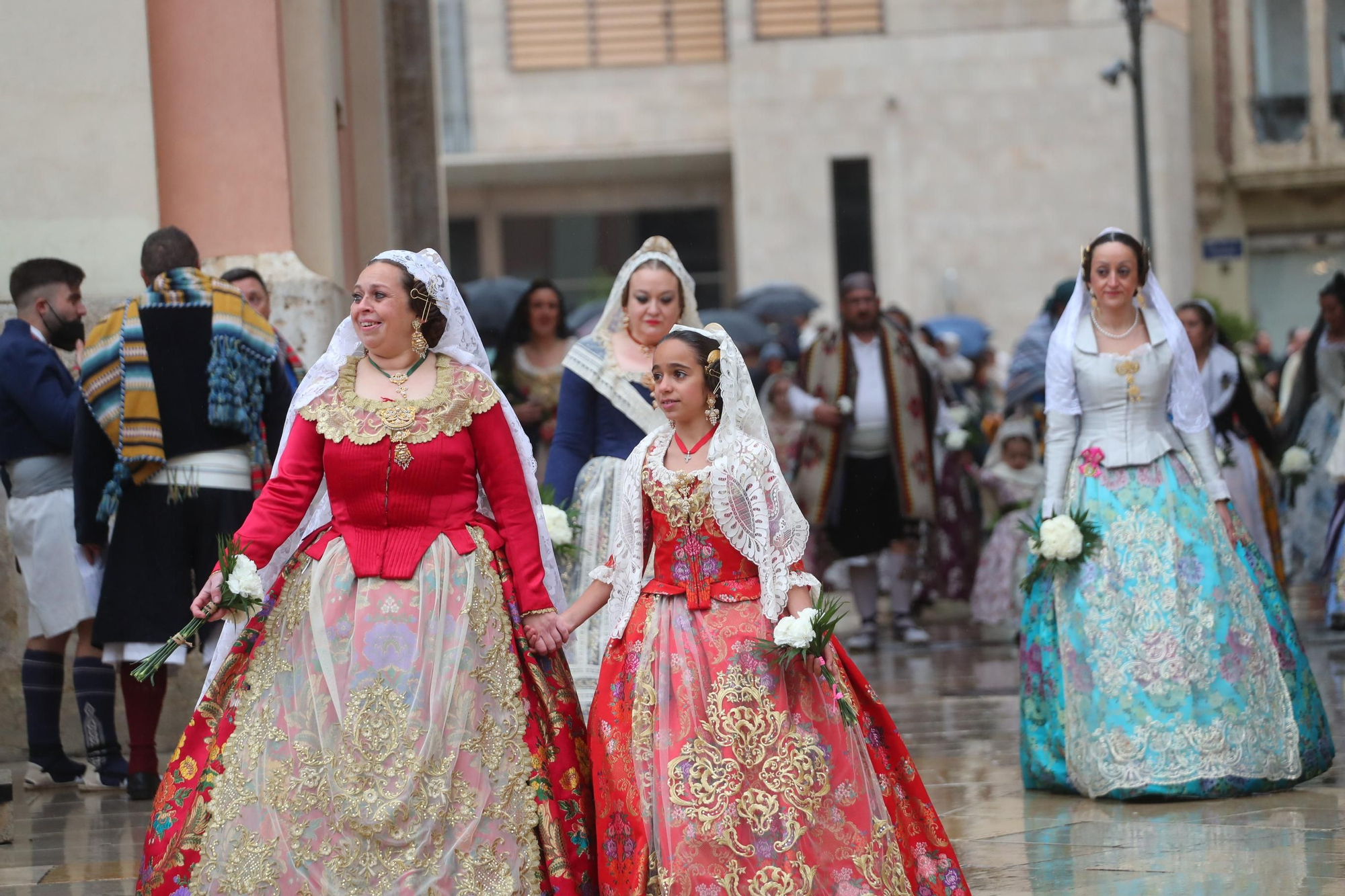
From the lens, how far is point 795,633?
474 cm

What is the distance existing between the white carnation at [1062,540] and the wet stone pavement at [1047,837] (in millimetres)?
910

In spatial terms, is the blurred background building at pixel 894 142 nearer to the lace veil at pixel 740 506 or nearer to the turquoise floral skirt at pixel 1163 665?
the turquoise floral skirt at pixel 1163 665

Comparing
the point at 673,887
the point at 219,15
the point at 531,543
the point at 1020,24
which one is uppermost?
the point at 1020,24

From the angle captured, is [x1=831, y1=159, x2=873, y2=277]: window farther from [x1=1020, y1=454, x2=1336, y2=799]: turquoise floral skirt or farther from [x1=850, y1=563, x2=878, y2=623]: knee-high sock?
[x1=1020, y1=454, x2=1336, y2=799]: turquoise floral skirt

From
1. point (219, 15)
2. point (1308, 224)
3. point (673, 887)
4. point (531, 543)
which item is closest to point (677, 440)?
point (531, 543)

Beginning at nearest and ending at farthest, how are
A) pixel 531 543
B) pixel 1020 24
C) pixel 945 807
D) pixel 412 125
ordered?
pixel 531 543
pixel 945 807
pixel 412 125
pixel 1020 24

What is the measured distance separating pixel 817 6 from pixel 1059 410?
75.5 feet

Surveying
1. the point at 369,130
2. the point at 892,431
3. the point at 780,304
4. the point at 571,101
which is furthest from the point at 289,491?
the point at 571,101

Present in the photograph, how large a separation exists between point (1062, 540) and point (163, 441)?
3481mm

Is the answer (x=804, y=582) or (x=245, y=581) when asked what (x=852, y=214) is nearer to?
(x=804, y=582)

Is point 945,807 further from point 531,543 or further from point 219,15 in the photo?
point 219,15

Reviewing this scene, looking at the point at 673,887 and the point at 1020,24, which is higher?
the point at 1020,24

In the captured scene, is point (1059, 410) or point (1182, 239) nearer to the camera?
point (1059, 410)

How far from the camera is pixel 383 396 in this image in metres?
5.27
